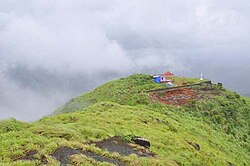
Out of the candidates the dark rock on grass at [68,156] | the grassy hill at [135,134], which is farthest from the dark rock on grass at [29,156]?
the dark rock on grass at [68,156]

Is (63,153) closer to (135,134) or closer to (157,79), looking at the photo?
(135,134)

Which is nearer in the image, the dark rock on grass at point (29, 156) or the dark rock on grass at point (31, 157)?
the dark rock on grass at point (31, 157)

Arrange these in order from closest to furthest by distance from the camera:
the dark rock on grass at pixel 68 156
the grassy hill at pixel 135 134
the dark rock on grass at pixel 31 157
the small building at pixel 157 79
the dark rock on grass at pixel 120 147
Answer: the dark rock on grass at pixel 31 157 < the dark rock on grass at pixel 68 156 < the grassy hill at pixel 135 134 < the dark rock on grass at pixel 120 147 < the small building at pixel 157 79

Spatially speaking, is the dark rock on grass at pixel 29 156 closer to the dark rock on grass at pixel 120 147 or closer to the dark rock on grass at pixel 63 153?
the dark rock on grass at pixel 63 153

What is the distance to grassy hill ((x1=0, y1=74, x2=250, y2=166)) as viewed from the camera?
18.4 metres

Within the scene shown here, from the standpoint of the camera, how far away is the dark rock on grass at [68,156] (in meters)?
17.5

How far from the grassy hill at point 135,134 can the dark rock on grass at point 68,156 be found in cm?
5

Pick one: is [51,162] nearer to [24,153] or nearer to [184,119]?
[24,153]

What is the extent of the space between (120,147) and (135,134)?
6.29m

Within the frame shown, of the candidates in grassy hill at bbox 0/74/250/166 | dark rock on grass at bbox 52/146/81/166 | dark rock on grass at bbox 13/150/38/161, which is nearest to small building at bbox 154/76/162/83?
grassy hill at bbox 0/74/250/166

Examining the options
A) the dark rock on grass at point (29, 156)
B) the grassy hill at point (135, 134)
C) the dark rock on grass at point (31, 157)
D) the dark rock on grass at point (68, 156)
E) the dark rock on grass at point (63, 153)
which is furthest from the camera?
the grassy hill at point (135, 134)

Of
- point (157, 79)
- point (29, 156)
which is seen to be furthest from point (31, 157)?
point (157, 79)

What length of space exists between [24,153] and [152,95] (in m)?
47.4

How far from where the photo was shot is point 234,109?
64812 millimetres
